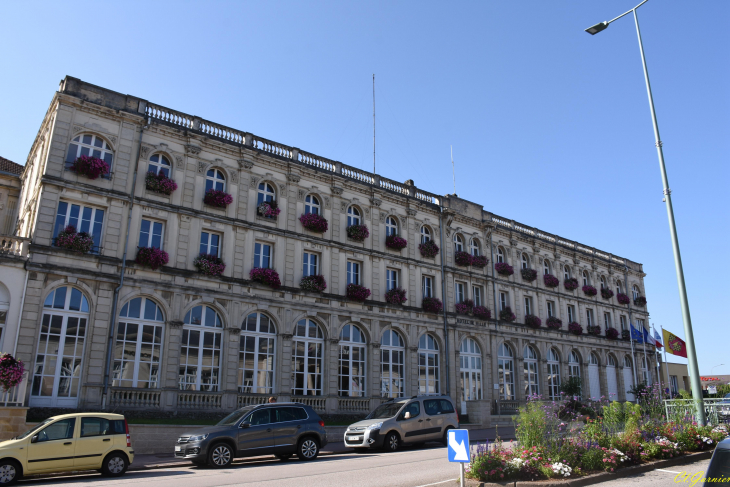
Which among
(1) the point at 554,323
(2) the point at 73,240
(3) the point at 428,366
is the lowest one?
(3) the point at 428,366

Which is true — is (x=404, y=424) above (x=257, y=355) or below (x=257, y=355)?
below

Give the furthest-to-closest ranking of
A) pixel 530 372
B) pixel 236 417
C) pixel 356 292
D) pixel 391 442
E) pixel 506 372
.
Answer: pixel 530 372 < pixel 506 372 < pixel 356 292 < pixel 391 442 < pixel 236 417

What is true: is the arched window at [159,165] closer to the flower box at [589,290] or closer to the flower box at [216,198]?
the flower box at [216,198]

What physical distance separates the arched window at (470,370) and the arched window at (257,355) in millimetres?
13125

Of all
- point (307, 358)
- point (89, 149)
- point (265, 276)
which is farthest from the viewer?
point (307, 358)

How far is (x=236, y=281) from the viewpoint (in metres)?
24.8

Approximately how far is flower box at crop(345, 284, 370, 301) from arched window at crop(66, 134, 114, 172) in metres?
12.6

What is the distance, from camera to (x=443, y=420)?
2045 centimetres

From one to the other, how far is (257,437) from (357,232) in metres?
15.5

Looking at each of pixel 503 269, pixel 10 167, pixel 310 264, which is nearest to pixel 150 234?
pixel 310 264

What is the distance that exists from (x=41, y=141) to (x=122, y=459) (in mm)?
17572

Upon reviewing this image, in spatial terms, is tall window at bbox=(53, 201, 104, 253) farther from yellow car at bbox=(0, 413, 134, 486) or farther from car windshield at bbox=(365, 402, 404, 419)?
car windshield at bbox=(365, 402, 404, 419)

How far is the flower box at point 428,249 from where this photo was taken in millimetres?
33188

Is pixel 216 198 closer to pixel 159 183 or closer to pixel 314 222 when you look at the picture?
pixel 159 183
